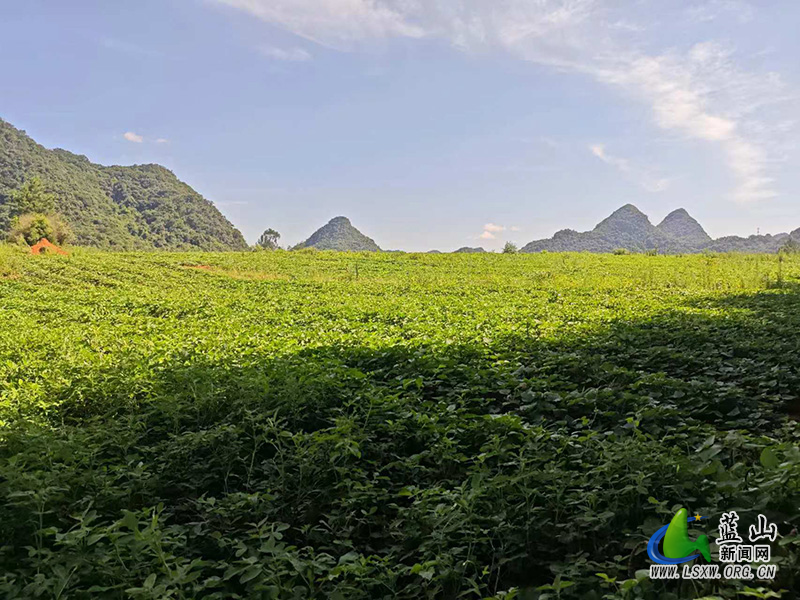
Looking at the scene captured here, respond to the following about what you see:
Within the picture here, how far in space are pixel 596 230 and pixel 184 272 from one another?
114 metres

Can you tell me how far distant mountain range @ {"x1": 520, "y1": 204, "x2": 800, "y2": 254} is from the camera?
280 feet

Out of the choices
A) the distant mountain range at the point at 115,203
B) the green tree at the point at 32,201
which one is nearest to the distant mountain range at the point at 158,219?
the distant mountain range at the point at 115,203

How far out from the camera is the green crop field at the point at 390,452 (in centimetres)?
219

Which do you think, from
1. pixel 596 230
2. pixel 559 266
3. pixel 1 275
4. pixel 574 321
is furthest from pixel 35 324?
pixel 596 230

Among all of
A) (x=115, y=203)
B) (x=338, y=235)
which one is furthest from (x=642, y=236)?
(x=115, y=203)

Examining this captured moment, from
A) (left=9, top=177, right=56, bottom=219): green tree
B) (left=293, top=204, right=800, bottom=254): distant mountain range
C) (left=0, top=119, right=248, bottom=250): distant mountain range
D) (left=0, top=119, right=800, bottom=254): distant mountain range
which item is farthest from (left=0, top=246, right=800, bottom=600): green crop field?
(left=293, top=204, right=800, bottom=254): distant mountain range

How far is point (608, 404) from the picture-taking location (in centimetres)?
425

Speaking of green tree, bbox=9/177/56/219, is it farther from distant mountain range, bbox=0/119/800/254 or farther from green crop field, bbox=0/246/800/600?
green crop field, bbox=0/246/800/600

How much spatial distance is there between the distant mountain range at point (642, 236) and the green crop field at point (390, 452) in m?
82.2

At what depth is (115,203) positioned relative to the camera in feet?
326

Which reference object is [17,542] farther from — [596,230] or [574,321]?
[596,230]

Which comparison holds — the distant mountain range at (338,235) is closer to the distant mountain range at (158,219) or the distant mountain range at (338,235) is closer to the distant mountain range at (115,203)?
the distant mountain range at (158,219)

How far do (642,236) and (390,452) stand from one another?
427 feet

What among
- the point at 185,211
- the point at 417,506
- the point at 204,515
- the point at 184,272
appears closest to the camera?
the point at 417,506
